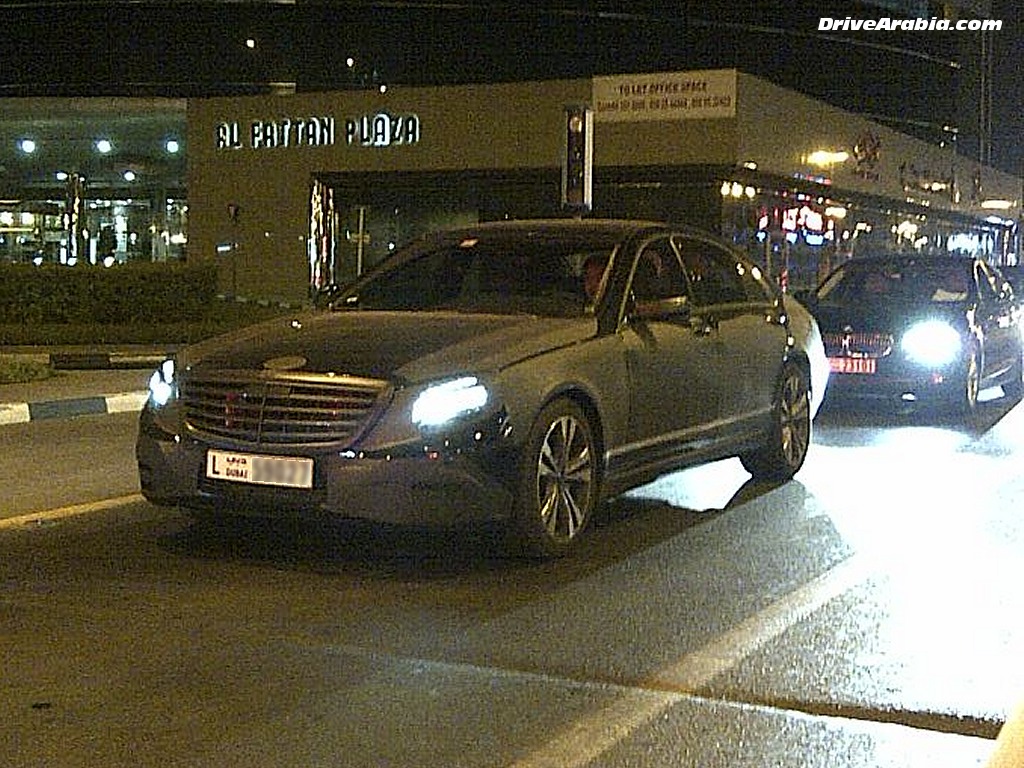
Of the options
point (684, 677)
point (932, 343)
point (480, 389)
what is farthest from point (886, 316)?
point (684, 677)

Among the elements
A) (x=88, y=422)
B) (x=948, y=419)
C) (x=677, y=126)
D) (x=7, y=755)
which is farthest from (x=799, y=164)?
(x=7, y=755)

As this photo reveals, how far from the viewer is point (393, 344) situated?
23.9 feet

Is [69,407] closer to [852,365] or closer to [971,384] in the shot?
[852,365]

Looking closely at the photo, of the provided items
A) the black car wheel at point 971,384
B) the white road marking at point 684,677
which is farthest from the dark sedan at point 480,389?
the black car wheel at point 971,384

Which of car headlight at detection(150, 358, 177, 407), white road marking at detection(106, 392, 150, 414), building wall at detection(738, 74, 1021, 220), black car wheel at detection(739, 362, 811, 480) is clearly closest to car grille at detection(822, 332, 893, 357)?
black car wheel at detection(739, 362, 811, 480)

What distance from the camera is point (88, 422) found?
13742 millimetres

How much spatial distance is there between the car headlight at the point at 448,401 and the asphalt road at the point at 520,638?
72cm

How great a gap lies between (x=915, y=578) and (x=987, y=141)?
52.1 m

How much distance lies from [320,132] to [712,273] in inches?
995

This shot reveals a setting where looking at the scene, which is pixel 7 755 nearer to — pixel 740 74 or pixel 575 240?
pixel 575 240

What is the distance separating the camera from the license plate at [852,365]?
1408 cm

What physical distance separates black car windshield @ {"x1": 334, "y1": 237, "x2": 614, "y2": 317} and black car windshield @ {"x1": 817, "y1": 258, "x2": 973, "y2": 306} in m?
6.96

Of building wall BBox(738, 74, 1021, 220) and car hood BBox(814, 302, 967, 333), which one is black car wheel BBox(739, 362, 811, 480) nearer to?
car hood BBox(814, 302, 967, 333)

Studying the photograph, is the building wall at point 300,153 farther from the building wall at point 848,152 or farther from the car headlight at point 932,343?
the car headlight at point 932,343
